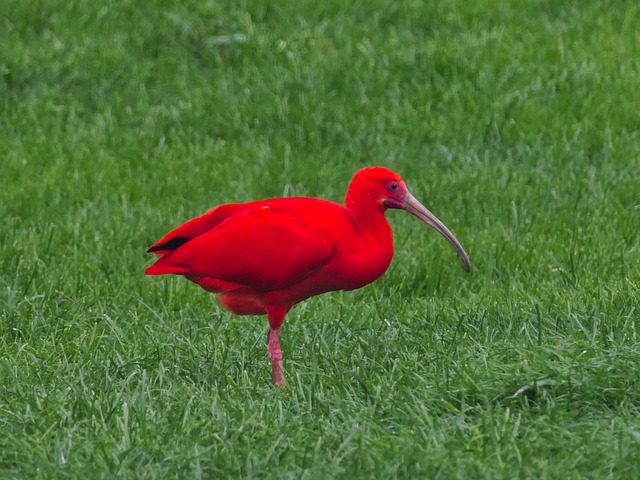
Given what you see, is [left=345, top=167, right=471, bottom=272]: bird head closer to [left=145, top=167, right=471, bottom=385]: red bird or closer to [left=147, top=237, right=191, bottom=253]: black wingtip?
[left=145, top=167, right=471, bottom=385]: red bird

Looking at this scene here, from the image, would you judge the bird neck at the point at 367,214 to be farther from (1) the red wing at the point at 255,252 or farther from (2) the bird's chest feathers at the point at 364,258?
A: (1) the red wing at the point at 255,252

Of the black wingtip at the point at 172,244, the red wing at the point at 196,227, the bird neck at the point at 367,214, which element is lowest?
the black wingtip at the point at 172,244

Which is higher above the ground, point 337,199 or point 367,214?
point 367,214

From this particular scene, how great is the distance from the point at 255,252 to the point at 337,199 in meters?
3.24

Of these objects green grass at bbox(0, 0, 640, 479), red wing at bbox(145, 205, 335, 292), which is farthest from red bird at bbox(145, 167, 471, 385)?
green grass at bbox(0, 0, 640, 479)

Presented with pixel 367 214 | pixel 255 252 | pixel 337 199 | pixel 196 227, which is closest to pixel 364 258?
pixel 367 214

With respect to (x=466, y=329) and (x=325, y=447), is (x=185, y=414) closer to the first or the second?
(x=325, y=447)

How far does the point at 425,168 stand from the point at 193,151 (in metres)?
1.57

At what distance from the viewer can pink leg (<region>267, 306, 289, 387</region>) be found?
15.6 ft

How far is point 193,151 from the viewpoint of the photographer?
8.47 metres

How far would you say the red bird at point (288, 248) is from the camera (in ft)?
15.6

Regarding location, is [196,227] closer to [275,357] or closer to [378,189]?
→ [275,357]

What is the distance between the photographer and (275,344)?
484 centimetres

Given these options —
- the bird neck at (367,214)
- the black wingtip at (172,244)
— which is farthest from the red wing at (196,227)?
the bird neck at (367,214)
